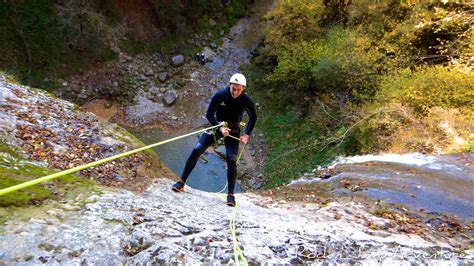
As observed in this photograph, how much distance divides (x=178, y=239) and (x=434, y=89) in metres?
11.0

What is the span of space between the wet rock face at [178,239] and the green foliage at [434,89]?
785 centimetres

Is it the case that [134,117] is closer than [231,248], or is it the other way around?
[231,248]

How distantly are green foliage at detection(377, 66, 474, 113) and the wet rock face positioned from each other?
7.85 metres

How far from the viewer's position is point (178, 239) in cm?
417

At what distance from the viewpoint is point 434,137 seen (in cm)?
1080

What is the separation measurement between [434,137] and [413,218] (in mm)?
5574

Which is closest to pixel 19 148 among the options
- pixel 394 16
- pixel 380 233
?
pixel 380 233

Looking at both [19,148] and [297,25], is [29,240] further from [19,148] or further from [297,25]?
[297,25]

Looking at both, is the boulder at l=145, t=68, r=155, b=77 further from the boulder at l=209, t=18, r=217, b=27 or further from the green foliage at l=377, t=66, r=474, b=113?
the green foliage at l=377, t=66, r=474, b=113

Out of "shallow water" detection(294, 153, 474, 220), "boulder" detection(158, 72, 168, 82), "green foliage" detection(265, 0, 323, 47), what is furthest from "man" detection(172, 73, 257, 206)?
"boulder" detection(158, 72, 168, 82)

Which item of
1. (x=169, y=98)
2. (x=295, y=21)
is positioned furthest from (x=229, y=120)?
(x=169, y=98)

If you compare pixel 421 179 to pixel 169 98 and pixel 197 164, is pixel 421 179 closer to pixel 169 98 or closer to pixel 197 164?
pixel 197 164

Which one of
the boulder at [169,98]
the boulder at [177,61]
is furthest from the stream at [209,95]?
the boulder at [177,61]

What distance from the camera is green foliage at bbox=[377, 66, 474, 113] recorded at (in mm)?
11195
